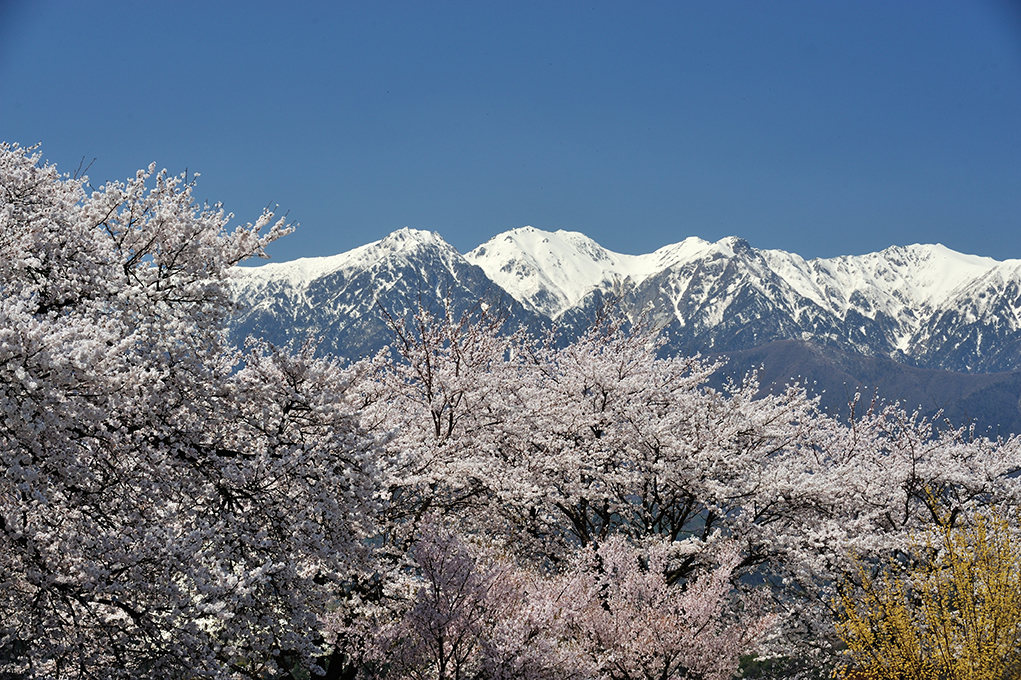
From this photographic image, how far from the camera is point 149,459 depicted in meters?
8.48

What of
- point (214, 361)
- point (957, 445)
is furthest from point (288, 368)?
point (957, 445)

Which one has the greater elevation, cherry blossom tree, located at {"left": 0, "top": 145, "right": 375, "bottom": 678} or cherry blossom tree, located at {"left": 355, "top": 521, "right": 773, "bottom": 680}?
cherry blossom tree, located at {"left": 0, "top": 145, "right": 375, "bottom": 678}

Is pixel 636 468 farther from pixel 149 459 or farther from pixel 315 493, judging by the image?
pixel 149 459

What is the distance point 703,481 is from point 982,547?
6.75 metres

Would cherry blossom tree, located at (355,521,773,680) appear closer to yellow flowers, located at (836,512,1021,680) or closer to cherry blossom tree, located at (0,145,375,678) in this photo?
cherry blossom tree, located at (0,145,375,678)

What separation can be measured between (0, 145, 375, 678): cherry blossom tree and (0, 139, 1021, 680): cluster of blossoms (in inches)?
1.8

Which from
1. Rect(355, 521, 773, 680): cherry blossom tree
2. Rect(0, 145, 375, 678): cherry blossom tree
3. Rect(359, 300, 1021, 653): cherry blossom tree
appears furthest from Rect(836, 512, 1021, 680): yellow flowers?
Rect(0, 145, 375, 678): cherry blossom tree

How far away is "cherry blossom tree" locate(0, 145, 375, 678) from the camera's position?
7.36 m

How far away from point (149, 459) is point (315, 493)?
2061mm

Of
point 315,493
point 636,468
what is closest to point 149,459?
point 315,493

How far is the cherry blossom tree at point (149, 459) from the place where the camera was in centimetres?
736

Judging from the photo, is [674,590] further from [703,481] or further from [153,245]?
[153,245]

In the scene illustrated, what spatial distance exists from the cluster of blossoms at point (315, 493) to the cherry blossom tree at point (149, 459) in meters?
0.05

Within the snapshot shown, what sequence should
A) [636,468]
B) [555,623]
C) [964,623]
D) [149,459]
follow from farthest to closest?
[636,468]
[964,623]
[555,623]
[149,459]
